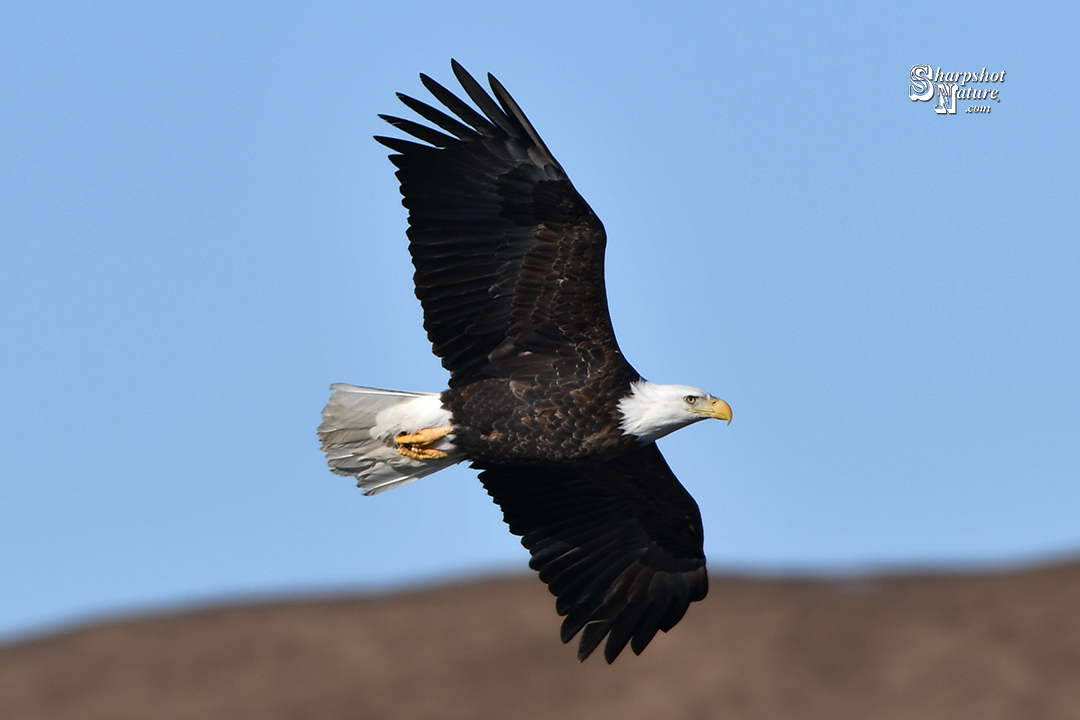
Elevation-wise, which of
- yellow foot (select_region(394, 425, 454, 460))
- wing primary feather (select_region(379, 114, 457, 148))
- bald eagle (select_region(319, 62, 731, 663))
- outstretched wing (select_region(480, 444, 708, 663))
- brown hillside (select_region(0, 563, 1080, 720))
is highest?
wing primary feather (select_region(379, 114, 457, 148))

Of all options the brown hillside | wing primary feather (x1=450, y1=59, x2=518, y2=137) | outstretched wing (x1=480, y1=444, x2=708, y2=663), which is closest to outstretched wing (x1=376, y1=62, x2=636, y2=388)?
wing primary feather (x1=450, y1=59, x2=518, y2=137)

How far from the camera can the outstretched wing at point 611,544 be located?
10.6m

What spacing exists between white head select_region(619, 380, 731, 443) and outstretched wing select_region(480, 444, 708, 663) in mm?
1143

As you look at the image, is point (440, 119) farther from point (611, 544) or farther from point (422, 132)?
point (611, 544)

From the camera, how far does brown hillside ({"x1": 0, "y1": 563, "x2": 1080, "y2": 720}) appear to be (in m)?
21.6

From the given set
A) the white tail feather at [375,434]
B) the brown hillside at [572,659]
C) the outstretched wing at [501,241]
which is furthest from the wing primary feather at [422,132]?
the brown hillside at [572,659]

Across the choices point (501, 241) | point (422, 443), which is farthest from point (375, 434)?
point (501, 241)

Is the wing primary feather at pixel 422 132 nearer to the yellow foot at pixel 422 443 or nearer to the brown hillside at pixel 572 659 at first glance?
the yellow foot at pixel 422 443

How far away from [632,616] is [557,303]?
2.52 metres

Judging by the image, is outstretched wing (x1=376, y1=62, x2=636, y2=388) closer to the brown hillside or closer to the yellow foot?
the yellow foot

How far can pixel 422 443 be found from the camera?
977cm

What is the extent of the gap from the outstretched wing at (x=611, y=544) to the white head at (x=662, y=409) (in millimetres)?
1143

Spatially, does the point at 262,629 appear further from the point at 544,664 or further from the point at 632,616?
the point at 632,616

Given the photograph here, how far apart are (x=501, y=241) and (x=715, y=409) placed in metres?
1.64
